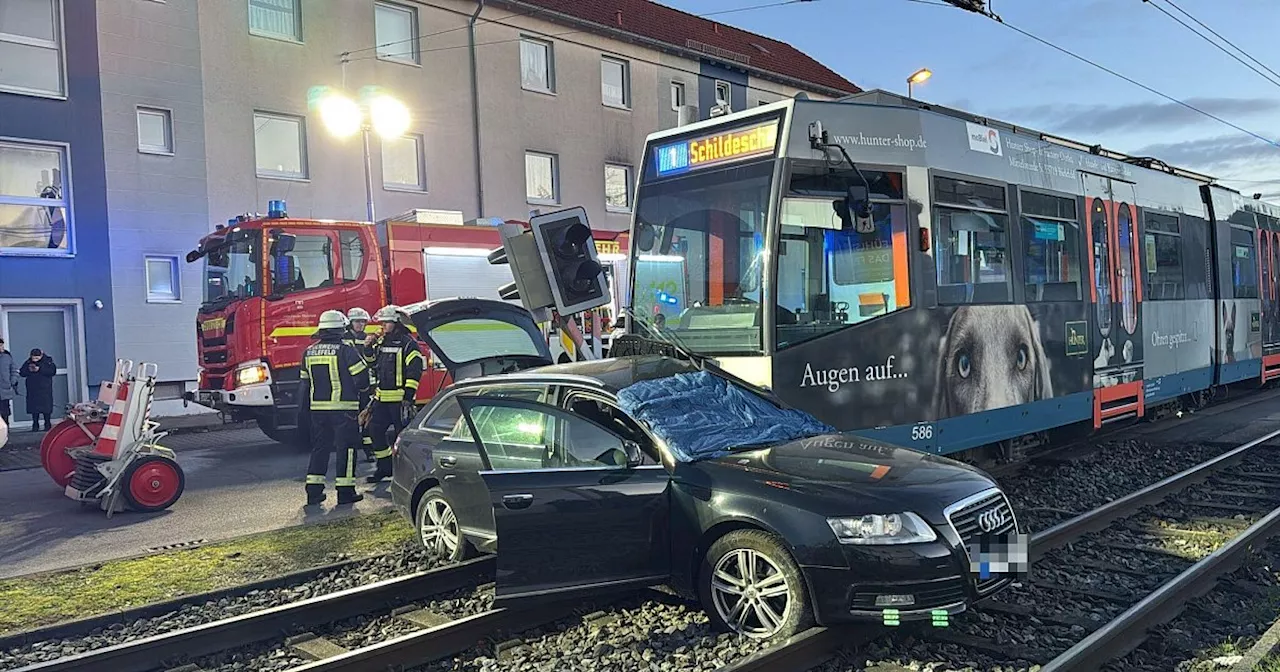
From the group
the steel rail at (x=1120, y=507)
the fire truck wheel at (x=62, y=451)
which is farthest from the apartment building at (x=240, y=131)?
the steel rail at (x=1120, y=507)

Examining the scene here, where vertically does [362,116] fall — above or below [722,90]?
below

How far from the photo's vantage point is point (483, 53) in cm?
2352

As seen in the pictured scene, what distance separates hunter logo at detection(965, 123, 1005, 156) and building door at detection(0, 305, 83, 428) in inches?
641

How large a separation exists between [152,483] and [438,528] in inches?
166

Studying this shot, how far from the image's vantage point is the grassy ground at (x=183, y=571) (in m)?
6.19

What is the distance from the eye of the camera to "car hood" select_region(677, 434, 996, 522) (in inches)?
188

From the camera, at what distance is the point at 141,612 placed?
589cm

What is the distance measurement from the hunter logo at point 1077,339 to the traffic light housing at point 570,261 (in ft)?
17.1

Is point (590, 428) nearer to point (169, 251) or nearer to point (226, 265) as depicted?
point (226, 265)

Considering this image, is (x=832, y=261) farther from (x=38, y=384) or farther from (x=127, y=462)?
(x=38, y=384)

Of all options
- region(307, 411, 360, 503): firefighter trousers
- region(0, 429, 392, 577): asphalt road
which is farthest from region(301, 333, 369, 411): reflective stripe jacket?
region(0, 429, 392, 577): asphalt road

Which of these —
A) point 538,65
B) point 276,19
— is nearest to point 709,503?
point 276,19

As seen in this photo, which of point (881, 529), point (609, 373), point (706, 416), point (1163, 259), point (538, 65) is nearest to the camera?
point (881, 529)

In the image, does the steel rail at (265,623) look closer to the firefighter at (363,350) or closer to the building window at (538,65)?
the firefighter at (363,350)
